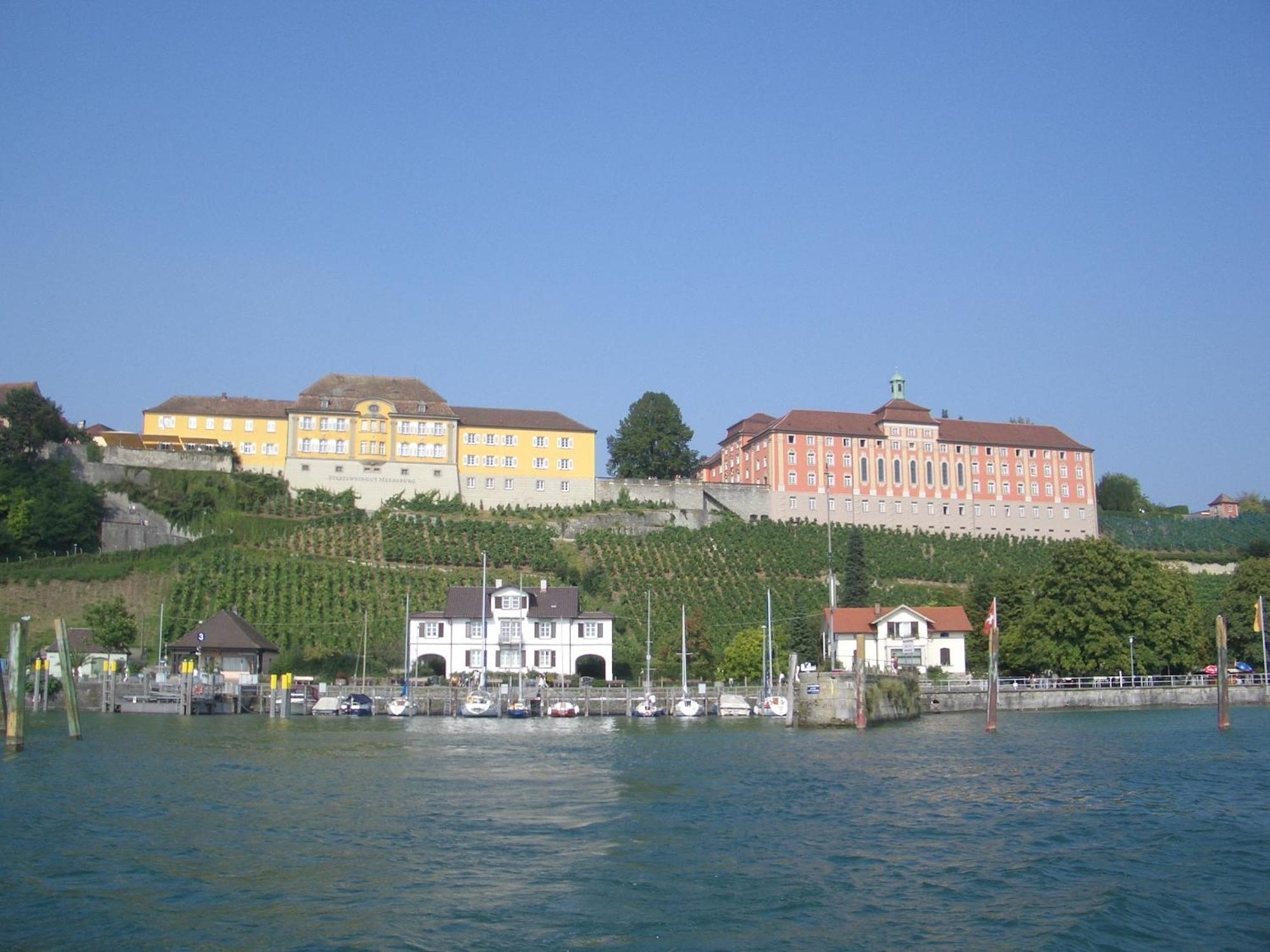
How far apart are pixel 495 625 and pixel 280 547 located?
19.0 metres

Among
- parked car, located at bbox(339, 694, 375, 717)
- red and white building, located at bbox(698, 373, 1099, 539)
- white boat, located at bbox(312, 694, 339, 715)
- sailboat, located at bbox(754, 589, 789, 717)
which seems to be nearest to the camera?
white boat, located at bbox(312, 694, 339, 715)

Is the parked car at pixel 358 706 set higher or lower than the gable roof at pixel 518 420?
lower

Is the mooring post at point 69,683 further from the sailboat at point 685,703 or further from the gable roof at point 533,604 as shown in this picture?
the gable roof at point 533,604

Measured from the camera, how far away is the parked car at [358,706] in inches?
2365

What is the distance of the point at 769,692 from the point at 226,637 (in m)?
28.1

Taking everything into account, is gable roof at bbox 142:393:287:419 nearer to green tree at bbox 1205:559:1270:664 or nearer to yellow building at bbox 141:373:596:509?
yellow building at bbox 141:373:596:509

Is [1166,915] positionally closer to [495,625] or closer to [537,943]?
[537,943]

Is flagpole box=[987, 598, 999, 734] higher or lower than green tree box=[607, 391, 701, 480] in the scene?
lower

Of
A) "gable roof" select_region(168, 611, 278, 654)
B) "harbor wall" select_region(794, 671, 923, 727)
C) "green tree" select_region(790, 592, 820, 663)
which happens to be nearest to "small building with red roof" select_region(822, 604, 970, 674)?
"green tree" select_region(790, 592, 820, 663)

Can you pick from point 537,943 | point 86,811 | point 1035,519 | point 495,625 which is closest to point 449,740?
point 86,811

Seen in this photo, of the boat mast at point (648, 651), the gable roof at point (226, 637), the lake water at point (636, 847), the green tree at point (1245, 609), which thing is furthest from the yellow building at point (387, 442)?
the lake water at point (636, 847)

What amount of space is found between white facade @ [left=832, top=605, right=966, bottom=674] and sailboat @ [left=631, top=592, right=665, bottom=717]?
436 inches

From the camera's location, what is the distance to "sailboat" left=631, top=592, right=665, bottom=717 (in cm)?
6025

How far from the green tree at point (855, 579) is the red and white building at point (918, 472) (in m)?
14.6
